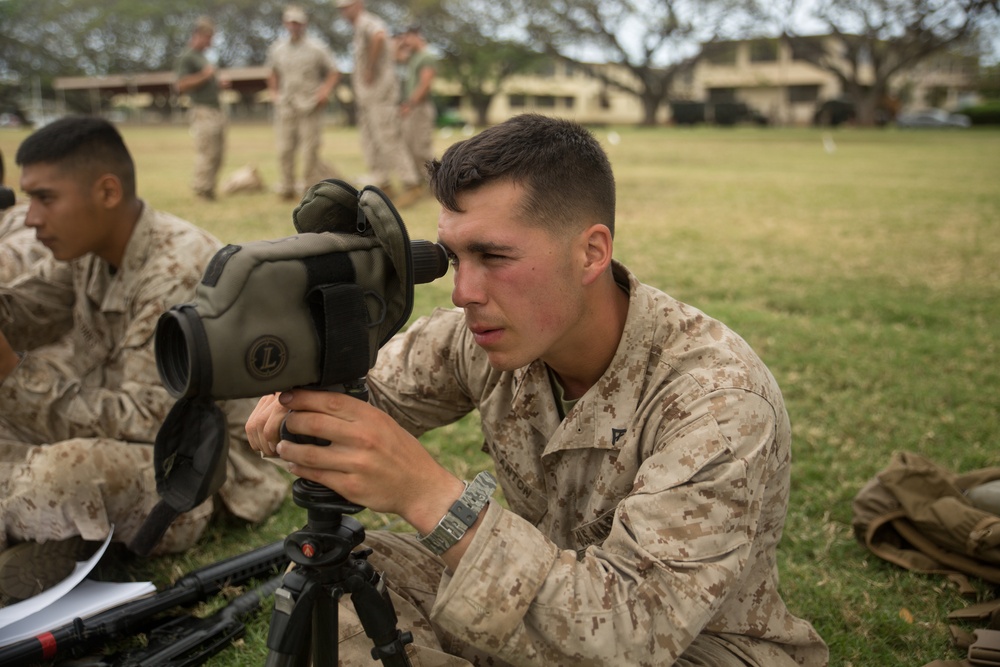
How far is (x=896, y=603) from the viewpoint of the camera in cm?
306

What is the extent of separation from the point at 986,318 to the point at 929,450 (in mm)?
2835

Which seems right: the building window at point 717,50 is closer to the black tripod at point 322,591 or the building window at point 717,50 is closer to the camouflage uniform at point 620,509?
the camouflage uniform at point 620,509

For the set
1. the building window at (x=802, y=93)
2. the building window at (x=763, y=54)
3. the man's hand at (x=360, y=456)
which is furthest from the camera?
the building window at (x=802, y=93)

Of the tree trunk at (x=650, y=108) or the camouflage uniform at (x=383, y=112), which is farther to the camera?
the tree trunk at (x=650, y=108)

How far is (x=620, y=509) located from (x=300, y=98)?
36.4 ft

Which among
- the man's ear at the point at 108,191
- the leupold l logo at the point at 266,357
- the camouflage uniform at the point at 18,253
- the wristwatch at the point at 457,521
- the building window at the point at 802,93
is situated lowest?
the wristwatch at the point at 457,521

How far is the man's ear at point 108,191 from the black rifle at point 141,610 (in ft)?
4.74

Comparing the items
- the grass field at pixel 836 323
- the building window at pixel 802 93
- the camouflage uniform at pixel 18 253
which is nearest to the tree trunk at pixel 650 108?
the building window at pixel 802 93

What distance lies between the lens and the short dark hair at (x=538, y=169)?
1943 mm

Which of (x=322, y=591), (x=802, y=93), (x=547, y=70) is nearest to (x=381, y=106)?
(x=322, y=591)

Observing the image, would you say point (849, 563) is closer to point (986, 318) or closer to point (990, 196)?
point (986, 318)

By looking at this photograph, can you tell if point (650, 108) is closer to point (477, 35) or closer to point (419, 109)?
point (477, 35)

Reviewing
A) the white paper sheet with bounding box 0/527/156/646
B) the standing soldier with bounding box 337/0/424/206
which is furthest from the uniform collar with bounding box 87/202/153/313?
the standing soldier with bounding box 337/0/424/206

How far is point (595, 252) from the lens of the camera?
203 cm
